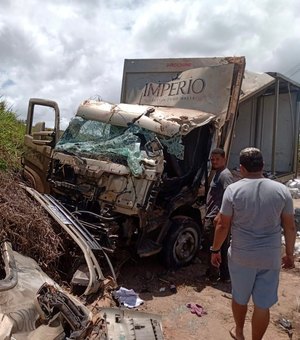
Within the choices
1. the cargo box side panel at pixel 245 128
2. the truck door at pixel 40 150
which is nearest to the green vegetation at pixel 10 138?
the truck door at pixel 40 150

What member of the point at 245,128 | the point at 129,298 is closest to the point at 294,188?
the point at 245,128

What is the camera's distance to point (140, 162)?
514 centimetres

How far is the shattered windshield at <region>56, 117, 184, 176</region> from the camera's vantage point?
5.32 m

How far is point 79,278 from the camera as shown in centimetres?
368

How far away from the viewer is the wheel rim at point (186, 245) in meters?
5.62

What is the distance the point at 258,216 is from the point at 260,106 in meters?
5.35

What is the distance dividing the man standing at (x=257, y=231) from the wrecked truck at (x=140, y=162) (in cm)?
177

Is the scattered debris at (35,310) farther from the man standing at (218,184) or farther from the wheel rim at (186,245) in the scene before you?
the wheel rim at (186,245)

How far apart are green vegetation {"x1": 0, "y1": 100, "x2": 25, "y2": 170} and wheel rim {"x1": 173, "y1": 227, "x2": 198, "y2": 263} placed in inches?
100.0

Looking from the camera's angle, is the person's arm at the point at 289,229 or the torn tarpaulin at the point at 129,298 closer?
the person's arm at the point at 289,229

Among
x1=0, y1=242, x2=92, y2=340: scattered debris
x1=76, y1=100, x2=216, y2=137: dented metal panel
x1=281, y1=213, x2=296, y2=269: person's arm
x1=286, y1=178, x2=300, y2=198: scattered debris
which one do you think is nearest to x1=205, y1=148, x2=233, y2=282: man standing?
x1=76, y1=100, x2=216, y2=137: dented metal panel

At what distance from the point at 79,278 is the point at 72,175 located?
85.4 inches

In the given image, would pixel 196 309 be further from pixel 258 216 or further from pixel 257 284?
pixel 258 216

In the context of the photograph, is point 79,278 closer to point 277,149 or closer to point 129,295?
point 129,295
